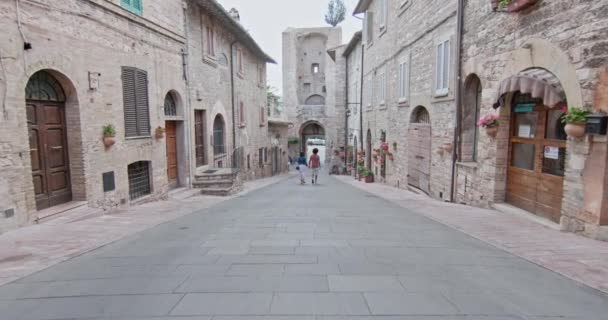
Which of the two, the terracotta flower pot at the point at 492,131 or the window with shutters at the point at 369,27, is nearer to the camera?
the terracotta flower pot at the point at 492,131

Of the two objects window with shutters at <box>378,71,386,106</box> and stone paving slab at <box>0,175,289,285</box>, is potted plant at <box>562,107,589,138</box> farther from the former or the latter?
window with shutters at <box>378,71,386,106</box>

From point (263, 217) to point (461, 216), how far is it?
366 centimetres

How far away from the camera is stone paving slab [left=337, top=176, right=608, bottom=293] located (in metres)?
3.91

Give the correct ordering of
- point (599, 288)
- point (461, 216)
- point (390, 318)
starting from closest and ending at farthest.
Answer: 1. point (390, 318)
2. point (599, 288)
3. point (461, 216)

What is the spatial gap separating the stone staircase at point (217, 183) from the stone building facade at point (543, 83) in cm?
683

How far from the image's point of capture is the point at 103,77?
7668 mm

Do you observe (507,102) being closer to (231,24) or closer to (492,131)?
(492,131)

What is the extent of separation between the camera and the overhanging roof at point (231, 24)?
12.3m

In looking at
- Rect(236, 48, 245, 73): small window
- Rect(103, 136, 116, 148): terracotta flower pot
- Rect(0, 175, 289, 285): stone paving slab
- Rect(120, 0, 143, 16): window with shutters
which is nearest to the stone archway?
Rect(0, 175, 289, 285): stone paving slab

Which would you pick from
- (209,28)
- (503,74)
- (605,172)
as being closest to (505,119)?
(503,74)

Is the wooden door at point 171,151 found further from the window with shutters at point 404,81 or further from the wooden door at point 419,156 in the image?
the window with shutters at point 404,81

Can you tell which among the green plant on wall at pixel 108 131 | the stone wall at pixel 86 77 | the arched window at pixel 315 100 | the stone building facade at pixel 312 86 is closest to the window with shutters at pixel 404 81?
the stone wall at pixel 86 77

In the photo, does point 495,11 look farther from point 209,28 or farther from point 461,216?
point 209,28

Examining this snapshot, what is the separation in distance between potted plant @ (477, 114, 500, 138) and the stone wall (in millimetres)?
7675
